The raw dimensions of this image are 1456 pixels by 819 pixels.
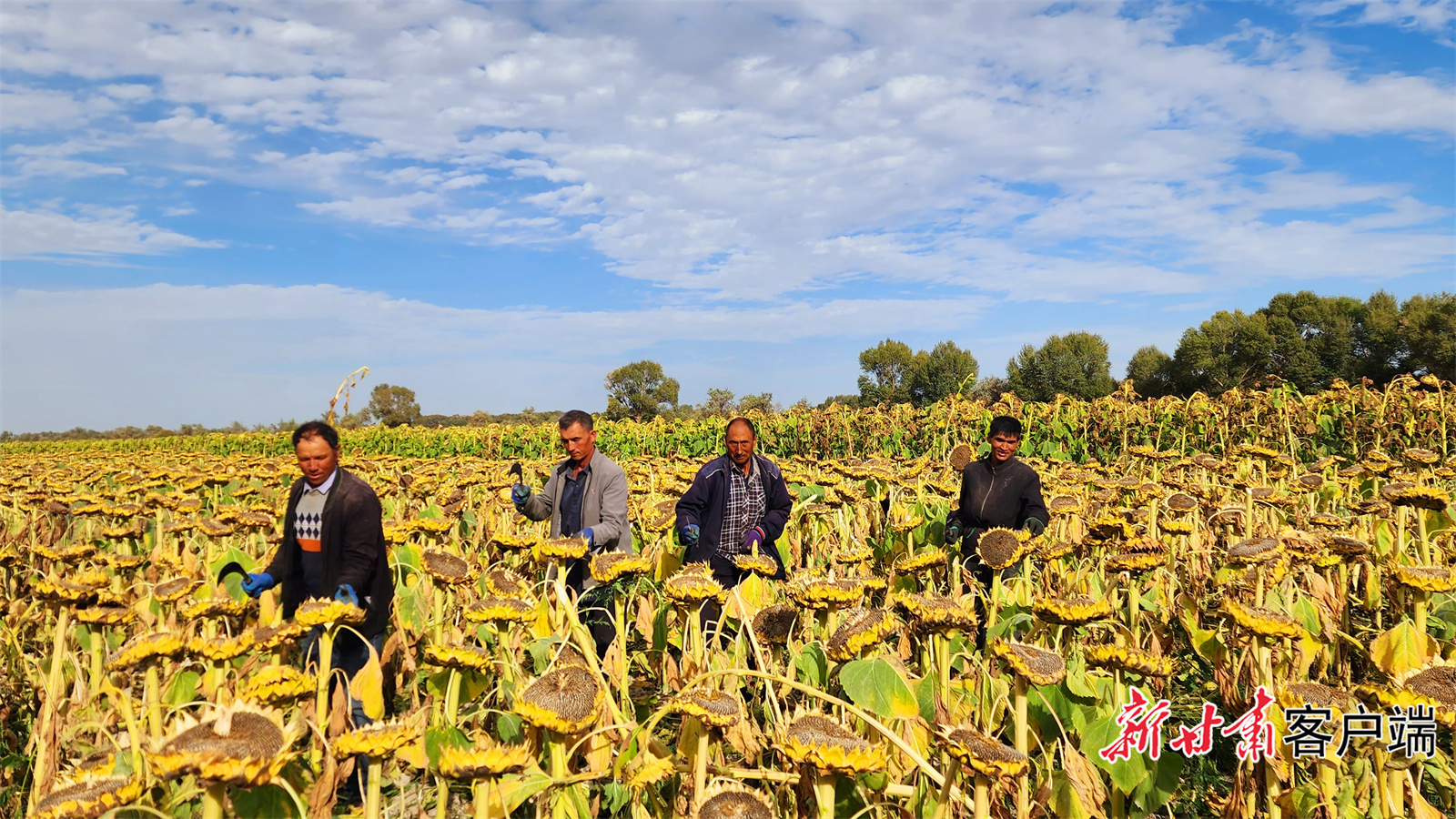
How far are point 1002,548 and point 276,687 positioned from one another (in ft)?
8.91

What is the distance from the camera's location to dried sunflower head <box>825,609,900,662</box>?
88.8 inches

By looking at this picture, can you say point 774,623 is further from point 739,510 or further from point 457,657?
point 739,510

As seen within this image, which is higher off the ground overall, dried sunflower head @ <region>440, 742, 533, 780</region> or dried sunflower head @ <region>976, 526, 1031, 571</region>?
dried sunflower head @ <region>976, 526, 1031, 571</region>

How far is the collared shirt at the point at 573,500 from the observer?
4746 millimetres

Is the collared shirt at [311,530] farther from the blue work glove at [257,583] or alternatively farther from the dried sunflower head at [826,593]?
the dried sunflower head at [826,593]

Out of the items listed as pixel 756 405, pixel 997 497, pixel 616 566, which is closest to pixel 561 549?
pixel 616 566

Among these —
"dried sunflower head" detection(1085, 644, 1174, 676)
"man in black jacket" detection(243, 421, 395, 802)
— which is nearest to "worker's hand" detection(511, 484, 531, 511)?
"man in black jacket" detection(243, 421, 395, 802)

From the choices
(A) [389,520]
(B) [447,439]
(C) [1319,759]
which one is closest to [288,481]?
(A) [389,520]

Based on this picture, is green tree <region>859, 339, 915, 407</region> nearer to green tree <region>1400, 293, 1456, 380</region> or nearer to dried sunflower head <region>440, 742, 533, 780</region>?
green tree <region>1400, 293, 1456, 380</region>

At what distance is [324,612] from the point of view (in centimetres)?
240

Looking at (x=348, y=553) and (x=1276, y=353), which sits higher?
(x=1276, y=353)

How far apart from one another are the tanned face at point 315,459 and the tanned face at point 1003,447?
358cm

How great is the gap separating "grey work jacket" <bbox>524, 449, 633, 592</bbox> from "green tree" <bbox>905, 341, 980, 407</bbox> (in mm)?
78121

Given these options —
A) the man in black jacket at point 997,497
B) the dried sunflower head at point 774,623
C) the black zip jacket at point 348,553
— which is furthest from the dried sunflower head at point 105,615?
the man in black jacket at point 997,497
